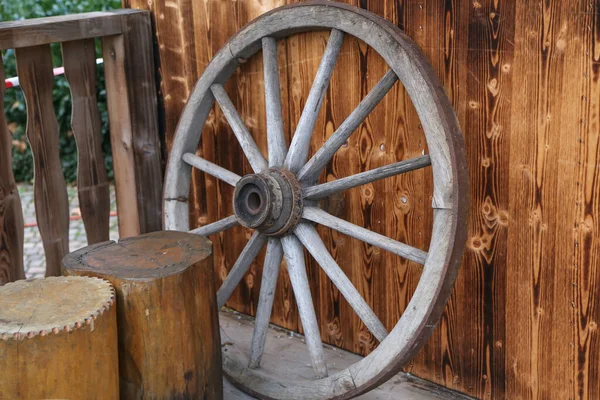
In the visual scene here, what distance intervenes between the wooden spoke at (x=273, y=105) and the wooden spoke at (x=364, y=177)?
192 millimetres

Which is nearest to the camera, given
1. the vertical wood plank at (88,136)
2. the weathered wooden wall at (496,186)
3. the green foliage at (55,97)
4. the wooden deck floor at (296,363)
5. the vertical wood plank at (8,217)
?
the weathered wooden wall at (496,186)

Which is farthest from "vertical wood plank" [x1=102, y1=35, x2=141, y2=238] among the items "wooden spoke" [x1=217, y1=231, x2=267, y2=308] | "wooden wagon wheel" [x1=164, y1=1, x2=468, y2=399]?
"wooden spoke" [x1=217, y1=231, x2=267, y2=308]

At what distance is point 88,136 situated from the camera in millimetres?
3555

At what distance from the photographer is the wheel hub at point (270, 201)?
9.22 ft

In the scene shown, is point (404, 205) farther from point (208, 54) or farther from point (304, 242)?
point (208, 54)

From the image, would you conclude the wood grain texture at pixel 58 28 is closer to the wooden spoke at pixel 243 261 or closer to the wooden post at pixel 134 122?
the wooden post at pixel 134 122

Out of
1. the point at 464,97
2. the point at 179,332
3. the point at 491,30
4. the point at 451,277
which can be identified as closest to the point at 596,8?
the point at 491,30

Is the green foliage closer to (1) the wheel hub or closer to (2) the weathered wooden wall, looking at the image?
(2) the weathered wooden wall

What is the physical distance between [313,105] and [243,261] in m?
0.67

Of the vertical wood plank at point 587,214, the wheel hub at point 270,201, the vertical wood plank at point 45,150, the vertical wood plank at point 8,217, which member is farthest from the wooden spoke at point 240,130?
the vertical wood plank at point 587,214

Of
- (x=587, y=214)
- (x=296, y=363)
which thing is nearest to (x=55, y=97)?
Result: (x=296, y=363)

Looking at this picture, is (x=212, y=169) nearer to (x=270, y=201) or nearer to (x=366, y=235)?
(x=270, y=201)

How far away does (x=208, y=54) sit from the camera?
3461mm

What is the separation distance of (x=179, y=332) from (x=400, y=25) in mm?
1228
